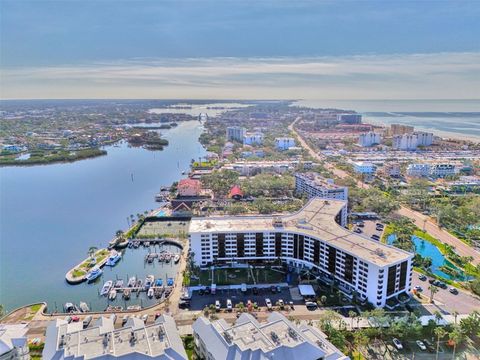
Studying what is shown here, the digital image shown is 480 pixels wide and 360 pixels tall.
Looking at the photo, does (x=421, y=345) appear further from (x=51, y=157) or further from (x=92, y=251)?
(x=51, y=157)

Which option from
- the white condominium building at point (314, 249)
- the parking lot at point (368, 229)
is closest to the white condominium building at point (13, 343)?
the white condominium building at point (314, 249)

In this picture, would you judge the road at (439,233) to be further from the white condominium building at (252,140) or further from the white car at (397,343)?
the white condominium building at (252,140)

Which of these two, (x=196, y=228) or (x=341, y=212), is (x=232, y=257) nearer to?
(x=196, y=228)

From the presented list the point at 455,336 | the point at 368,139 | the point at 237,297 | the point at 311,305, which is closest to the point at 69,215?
the point at 237,297

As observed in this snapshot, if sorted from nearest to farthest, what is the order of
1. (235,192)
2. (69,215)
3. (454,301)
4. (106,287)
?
(454,301) → (106,287) → (69,215) → (235,192)

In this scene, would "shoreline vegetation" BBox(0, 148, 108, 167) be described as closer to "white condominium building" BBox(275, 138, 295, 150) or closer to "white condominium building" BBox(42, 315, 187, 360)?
"white condominium building" BBox(275, 138, 295, 150)

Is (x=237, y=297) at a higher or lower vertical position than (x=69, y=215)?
higher

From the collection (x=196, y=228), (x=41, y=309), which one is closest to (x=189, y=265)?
(x=196, y=228)
